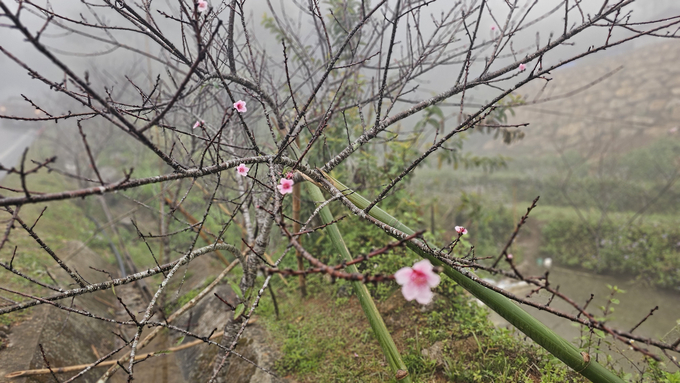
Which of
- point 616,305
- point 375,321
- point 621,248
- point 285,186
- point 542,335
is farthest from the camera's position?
point 621,248

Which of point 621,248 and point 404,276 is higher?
point 404,276

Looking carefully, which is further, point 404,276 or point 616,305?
point 616,305

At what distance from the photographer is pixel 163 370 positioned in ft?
9.43

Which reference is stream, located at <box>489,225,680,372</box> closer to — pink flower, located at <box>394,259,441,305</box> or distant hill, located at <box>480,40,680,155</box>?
pink flower, located at <box>394,259,441,305</box>

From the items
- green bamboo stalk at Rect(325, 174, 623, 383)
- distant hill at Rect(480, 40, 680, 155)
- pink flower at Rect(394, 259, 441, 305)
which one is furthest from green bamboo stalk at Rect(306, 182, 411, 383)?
distant hill at Rect(480, 40, 680, 155)

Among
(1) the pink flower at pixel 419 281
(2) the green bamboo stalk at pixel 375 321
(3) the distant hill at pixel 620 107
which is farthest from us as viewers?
(3) the distant hill at pixel 620 107

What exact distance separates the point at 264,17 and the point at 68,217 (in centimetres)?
683

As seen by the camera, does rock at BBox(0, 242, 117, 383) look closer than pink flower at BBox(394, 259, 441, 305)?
No

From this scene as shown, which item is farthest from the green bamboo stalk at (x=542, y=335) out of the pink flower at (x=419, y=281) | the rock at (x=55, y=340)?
the rock at (x=55, y=340)

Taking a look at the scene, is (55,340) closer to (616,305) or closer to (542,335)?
(542,335)

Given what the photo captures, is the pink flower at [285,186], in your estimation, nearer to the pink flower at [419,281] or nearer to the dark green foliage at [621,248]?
the pink flower at [419,281]

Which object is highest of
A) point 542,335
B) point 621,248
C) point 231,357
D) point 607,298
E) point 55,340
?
point 55,340


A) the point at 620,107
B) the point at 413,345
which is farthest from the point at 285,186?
the point at 620,107

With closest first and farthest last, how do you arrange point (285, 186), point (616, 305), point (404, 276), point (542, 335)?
point (404, 276) < point (285, 186) < point (542, 335) < point (616, 305)
